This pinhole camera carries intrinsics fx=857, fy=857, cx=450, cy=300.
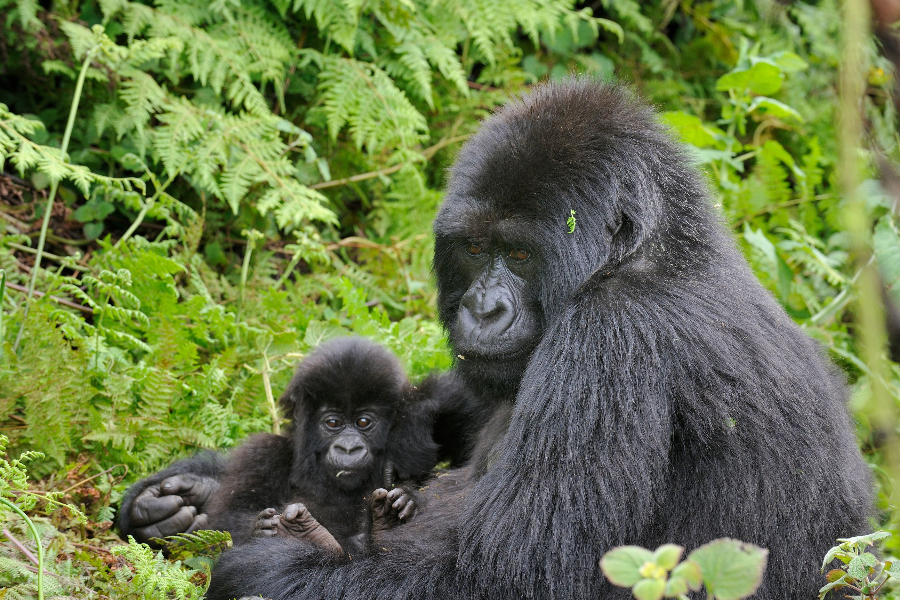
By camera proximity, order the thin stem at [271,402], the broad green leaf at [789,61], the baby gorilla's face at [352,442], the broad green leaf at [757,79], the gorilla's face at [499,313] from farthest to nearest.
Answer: the broad green leaf at [789,61]
the broad green leaf at [757,79]
the thin stem at [271,402]
the baby gorilla's face at [352,442]
the gorilla's face at [499,313]

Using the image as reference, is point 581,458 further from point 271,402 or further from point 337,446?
point 271,402

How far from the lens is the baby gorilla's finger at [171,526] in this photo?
11.3 ft

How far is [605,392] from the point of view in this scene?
2.33 meters

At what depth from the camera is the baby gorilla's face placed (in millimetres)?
3693

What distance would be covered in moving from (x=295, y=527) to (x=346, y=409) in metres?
0.83

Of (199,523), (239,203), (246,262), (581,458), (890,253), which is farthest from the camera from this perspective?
(239,203)

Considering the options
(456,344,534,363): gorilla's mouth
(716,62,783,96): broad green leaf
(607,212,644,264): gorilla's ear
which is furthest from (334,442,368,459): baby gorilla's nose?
(716,62,783,96): broad green leaf

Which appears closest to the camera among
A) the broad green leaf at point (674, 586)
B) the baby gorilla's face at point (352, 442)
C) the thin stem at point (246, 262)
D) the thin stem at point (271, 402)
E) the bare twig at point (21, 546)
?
the broad green leaf at point (674, 586)

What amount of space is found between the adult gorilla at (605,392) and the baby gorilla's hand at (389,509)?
0.22 metres

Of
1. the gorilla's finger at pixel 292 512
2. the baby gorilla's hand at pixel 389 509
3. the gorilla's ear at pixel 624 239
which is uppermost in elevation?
the gorilla's ear at pixel 624 239

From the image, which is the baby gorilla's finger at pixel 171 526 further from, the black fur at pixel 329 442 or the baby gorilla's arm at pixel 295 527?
the baby gorilla's arm at pixel 295 527

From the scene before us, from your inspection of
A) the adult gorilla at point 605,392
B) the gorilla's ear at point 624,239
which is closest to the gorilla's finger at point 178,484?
the adult gorilla at point 605,392

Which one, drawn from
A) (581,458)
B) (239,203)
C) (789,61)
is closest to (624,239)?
(581,458)

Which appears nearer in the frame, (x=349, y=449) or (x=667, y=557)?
(x=667, y=557)
